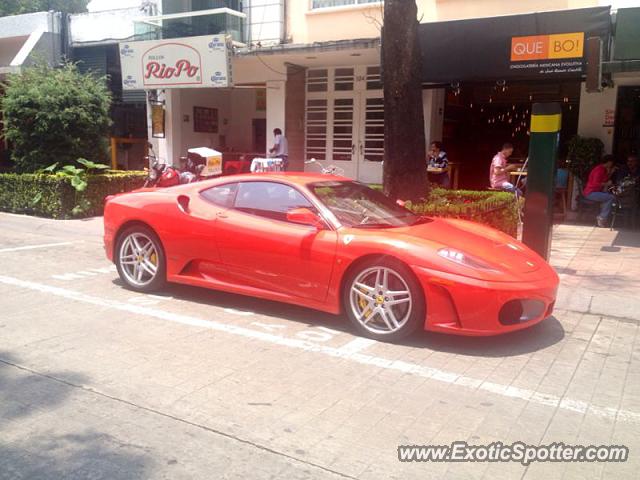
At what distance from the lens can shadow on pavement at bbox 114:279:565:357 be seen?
15.9ft

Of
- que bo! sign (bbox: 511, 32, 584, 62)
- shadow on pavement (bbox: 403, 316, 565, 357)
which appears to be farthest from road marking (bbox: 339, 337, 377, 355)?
que bo! sign (bbox: 511, 32, 584, 62)

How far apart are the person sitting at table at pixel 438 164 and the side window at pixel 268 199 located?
842 cm

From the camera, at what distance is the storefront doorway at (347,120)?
16.1 meters

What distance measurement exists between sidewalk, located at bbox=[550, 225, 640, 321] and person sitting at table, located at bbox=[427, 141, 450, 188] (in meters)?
3.06

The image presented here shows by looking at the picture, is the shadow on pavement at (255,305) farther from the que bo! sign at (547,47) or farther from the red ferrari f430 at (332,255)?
the que bo! sign at (547,47)

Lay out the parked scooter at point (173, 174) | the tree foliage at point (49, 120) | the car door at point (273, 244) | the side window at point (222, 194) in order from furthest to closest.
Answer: the tree foliage at point (49, 120)
the parked scooter at point (173, 174)
the side window at point (222, 194)
the car door at point (273, 244)

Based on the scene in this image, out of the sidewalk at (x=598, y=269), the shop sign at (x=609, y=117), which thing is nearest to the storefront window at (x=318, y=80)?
the shop sign at (x=609, y=117)

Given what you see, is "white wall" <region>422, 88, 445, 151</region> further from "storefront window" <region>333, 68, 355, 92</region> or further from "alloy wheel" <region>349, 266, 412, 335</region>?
"alloy wheel" <region>349, 266, 412, 335</region>

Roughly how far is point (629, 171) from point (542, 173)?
6.07 meters

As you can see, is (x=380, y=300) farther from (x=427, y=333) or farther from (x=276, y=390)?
(x=276, y=390)

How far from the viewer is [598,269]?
7977 millimetres

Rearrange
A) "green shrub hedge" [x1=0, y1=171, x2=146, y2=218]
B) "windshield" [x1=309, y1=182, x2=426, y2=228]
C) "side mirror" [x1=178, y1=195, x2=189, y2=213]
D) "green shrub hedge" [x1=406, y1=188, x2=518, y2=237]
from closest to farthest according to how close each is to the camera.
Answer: "windshield" [x1=309, y1=182, x2=426, y2=228]
"side mirror" [x1=178, y1=195, x2=189, y2=213]
"green shrub hedge" [x1=406, y1=188, x2=518, y2=237]
"green shrub hedge" [x1=0, y1=171, x2=146, y2=218]

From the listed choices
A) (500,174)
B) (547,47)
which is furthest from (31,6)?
(547,47)

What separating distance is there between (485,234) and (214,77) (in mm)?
11386
